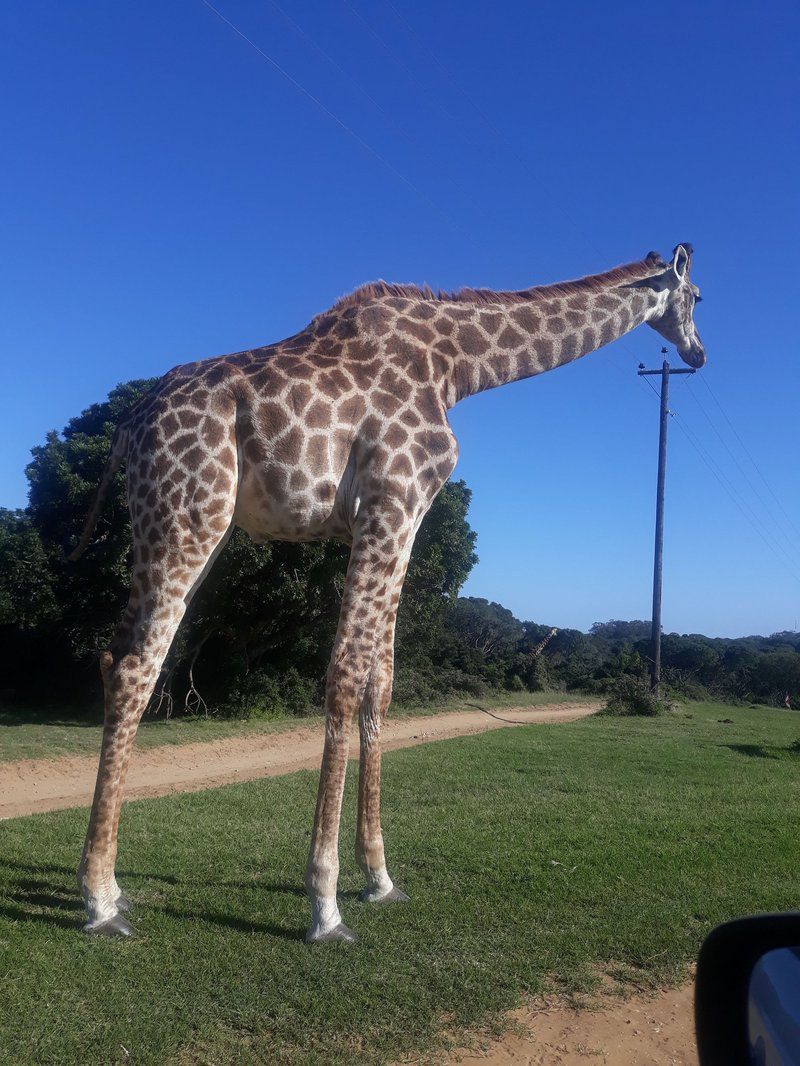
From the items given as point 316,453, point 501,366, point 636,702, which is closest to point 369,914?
point 316,453

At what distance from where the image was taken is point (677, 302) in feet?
21.5

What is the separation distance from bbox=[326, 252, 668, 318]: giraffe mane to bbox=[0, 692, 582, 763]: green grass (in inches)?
359

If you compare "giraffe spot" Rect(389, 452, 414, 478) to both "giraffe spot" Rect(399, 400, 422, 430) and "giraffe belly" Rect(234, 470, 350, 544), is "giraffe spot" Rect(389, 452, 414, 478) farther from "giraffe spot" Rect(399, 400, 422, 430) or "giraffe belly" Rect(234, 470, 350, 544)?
"giraffe belly" Rect(234, 470, 350, 544)

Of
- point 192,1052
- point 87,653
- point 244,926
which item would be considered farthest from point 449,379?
point 87,653

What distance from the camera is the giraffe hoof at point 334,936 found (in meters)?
4.50

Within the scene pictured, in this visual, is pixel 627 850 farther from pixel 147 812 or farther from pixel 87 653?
pixel 87 653

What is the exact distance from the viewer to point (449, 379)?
5531 mm

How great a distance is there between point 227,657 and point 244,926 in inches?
532

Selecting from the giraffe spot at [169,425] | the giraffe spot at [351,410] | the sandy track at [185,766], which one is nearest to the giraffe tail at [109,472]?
the giraffe spot at [169,425]

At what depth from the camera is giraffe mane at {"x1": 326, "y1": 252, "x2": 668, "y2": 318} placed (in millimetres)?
5684

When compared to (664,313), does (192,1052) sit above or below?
below

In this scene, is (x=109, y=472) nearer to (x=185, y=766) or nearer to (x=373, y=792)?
(x=373, y=792)

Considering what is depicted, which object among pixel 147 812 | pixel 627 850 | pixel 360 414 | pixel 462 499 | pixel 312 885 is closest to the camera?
pixel 312 885

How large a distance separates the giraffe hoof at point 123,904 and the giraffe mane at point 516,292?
13.1 ft
